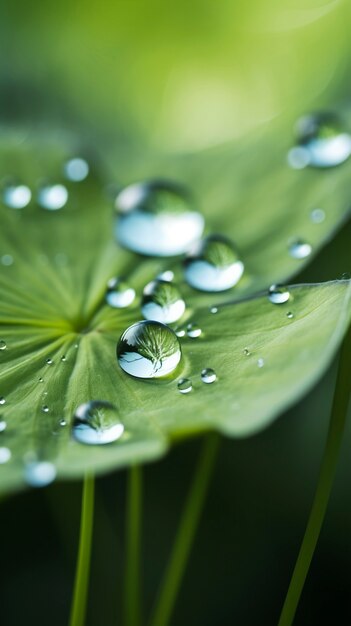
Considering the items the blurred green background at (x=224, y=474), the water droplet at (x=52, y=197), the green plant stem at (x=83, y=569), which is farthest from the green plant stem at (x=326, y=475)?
the water droplet at (x=52, y=197)

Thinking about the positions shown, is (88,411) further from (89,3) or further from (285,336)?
(89,3)

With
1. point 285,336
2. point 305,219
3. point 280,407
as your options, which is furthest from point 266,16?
point 280,407

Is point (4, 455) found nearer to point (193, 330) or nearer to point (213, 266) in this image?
point (193, 330)

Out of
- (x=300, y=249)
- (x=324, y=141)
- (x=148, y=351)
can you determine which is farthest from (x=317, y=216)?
(x=148, y=351)

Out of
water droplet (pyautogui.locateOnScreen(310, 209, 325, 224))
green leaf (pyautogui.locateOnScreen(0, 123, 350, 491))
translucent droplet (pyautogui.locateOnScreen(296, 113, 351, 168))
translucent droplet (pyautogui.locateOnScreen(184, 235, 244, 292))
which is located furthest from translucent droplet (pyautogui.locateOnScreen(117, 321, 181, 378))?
translucent droplet (pyautogui.locateOnScreen(296, 113, 351, 168))

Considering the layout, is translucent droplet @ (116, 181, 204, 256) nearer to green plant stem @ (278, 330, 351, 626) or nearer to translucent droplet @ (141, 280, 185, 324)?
translucent droplet @ (141, 280, 185, 324)
